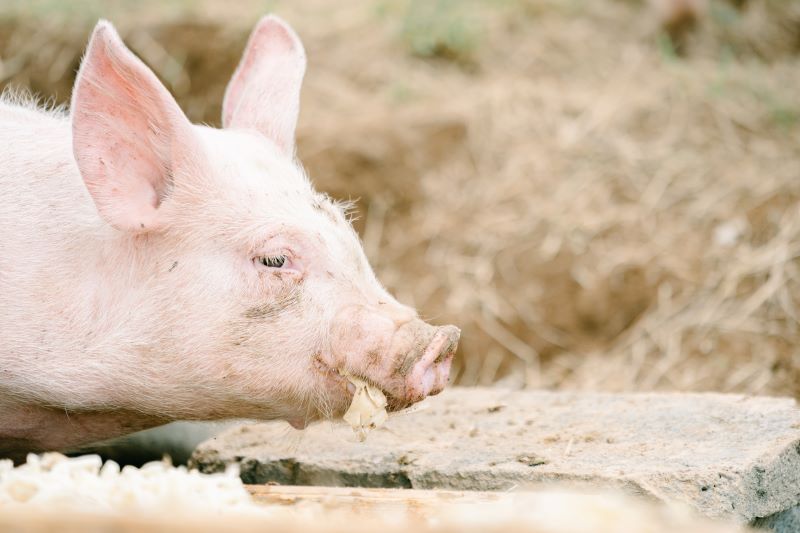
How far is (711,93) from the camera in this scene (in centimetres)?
701

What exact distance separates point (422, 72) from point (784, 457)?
17.0 ft

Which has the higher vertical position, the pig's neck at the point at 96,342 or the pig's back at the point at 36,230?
the pig's back at the point at 36,230

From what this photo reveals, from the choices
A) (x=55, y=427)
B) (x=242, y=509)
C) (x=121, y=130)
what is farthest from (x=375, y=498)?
(x=121, y=130)

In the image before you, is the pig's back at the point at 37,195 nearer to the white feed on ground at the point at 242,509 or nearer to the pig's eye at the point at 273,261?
the pig's eye at the point at 273,261

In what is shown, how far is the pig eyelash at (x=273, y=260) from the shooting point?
2840 millimetres

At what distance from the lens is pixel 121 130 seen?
2.90m

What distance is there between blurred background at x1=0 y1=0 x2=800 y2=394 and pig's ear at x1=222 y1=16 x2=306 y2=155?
213 cm

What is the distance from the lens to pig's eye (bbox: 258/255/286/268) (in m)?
2.84

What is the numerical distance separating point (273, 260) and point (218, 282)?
0.48 ft

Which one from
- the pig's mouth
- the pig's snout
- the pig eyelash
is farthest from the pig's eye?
the pig's snout

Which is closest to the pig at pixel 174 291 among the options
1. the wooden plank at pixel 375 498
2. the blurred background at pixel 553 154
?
the wooden plank at pixel 375 498

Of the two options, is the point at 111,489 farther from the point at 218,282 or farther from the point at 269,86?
the point at 269,86

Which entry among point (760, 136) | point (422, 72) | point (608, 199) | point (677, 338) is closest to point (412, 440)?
point (677, 338)

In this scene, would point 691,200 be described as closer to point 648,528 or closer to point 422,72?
point 422,72
